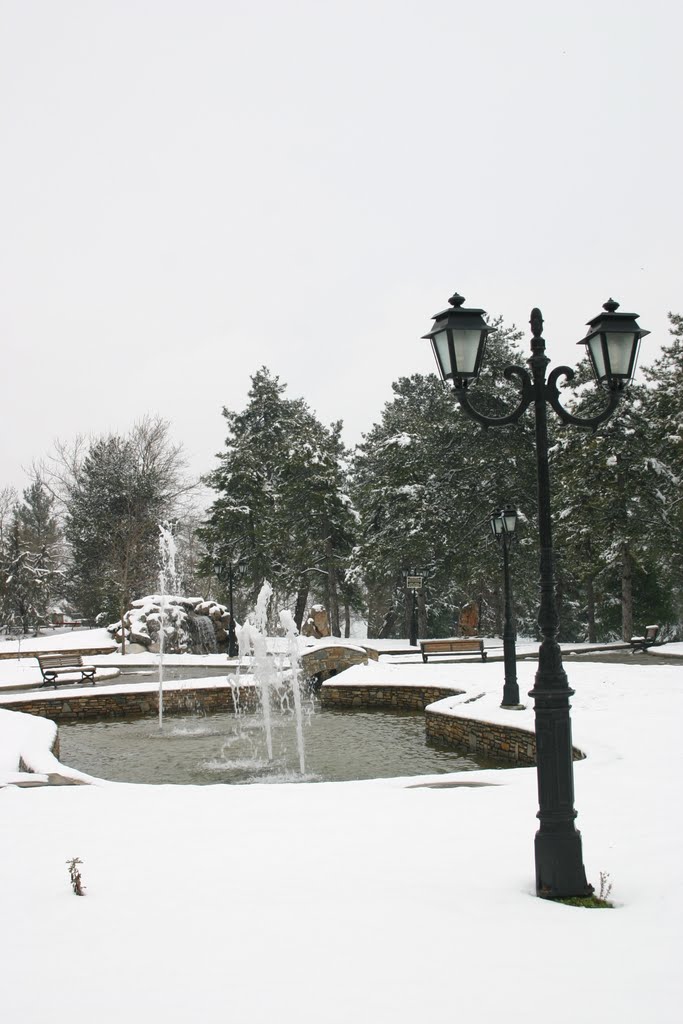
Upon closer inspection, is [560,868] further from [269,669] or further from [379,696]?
[269,669]

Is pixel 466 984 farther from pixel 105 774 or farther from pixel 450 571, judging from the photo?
pixel 450 571

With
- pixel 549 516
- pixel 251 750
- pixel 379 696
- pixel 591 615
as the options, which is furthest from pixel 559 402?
pixel 591 615

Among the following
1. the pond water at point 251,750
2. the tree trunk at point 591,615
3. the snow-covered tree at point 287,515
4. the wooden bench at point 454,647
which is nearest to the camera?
the pond water at point 251,750

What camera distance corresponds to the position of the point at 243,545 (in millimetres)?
36500

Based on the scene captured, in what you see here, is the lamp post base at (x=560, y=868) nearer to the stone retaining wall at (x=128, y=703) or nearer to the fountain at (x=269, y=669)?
the fountain at (x=269, y=669)

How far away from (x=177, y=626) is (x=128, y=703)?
12.5 meters

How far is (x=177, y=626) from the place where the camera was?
29125 millimetres

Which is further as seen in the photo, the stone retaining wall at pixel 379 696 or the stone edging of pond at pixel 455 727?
the stone retaining wall at pixel 379 696

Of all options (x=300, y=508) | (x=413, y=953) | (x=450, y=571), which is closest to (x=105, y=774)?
(x=413, y=953)

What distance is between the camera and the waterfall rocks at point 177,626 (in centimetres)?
2861

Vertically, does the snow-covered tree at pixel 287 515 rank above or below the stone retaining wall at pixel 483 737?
above

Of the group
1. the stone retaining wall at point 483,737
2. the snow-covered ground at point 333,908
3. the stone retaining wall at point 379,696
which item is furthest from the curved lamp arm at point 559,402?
the stone retaining wall at point 379,696

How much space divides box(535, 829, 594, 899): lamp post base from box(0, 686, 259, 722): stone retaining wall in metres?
12.6

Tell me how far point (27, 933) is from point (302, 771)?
6569 mm
